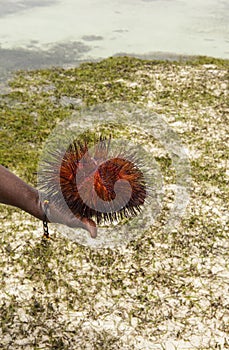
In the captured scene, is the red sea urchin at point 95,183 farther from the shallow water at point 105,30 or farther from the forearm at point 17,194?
the shallow water at point 105,30

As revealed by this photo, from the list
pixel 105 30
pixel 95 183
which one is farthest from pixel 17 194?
pixel 105 30

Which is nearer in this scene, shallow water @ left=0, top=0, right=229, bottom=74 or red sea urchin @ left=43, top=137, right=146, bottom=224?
red sea urchin @ left=43, top=137, right=146, bottom=224

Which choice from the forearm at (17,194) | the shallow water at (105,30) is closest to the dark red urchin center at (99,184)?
the forearm at (17,194)

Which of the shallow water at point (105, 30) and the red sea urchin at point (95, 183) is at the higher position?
the red sea urchin at point (95, 183)

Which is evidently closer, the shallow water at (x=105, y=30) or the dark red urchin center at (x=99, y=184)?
the dark red urchin center at (x=99, y=184)

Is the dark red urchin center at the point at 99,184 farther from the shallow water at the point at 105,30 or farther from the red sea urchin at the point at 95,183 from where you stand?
the shallow water at the point at 105,30

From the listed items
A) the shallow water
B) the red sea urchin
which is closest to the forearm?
the red sea urchin

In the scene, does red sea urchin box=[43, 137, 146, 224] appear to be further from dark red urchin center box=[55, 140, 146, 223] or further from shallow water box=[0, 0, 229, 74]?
shallow water box=[0, 0, 229, 74]
